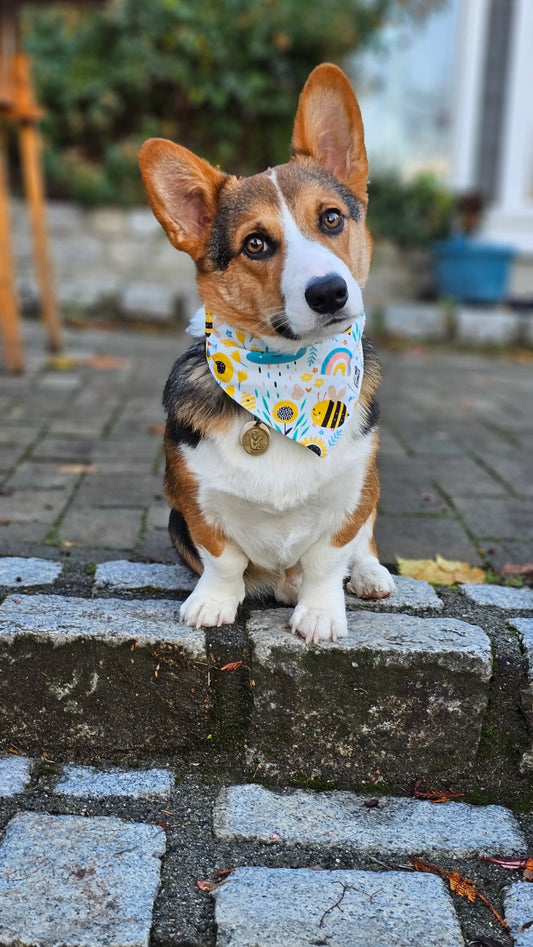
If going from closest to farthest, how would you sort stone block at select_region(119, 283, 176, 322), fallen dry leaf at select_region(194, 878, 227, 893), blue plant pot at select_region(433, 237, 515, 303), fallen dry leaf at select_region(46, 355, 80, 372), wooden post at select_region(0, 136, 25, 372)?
fallen dry leaf at select_region(194, 878, 227, 893)
wooden post at select_region(0, 136, 25, 372)
fallen dry leaf at select_region(46, 355, 80, 372)
stone block at select_region(119, 283, 176, 322)
blue plant pot at select_region(433, 237, 515, 303)

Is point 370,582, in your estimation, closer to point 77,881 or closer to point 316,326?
point 316,326

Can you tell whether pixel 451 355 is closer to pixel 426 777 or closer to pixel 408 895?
pixel 426 777

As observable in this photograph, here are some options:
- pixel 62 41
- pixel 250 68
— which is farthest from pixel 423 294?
pixel 62 41

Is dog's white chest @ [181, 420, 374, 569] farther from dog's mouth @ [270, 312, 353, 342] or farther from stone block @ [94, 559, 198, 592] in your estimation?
stone block @ [94, 559, 198, 592]

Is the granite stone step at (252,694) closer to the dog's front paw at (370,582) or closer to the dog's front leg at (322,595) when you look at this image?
the dog's front leg at (322,595)

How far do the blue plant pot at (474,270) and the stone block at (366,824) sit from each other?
586 cm

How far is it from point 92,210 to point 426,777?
619cm

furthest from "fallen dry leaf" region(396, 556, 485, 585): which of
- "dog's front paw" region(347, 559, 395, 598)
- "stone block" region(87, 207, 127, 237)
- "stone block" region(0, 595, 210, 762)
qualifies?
"stone block" region(87, 207, 127, 237)

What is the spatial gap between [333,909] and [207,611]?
701 millimetres

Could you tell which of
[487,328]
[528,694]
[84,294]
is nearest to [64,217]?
[84,294]

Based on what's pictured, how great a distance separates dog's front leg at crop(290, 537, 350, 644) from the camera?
6.84ft

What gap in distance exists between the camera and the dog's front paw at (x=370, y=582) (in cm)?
235

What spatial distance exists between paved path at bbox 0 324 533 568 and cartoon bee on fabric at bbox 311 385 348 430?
765 millimetres

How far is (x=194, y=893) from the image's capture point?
68.0 inches
